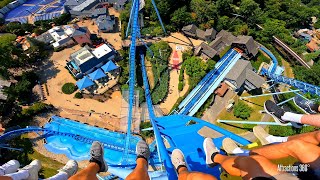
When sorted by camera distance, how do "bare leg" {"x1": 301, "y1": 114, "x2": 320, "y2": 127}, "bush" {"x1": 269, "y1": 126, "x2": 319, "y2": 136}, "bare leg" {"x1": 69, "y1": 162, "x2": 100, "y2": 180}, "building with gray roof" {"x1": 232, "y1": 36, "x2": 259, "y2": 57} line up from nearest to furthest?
"bare leg" {"x1": 69, "y1": 162, "x2": 100, "y2": 180} < "bare leg" {"x1": 301, "y1": 114, "x2": 320, "y2": 127} < "bush" {"x1": 269, "y1": 126, "x2": 319, "y2": 136} < "building with gray roof" {"x1": 232, "y1": 36, "x2": 259, "y2": 57}

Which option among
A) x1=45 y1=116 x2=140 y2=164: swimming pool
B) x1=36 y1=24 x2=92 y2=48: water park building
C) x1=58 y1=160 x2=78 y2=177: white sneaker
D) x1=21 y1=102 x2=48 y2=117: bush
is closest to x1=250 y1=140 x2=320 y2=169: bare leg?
x1=58 y1=160 x2=78 y2=177: white sneaker

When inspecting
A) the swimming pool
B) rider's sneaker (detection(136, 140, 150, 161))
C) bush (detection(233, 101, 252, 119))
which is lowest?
the swimming pool

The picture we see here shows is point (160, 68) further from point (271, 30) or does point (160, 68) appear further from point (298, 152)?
point (298, 152)

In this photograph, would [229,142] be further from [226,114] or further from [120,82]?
[120,82]

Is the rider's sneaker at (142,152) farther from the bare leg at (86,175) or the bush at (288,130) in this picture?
the bush at (288,130)

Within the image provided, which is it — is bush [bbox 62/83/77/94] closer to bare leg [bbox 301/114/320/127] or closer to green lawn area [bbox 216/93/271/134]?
green lawn area [bbox 216/93/271/134]

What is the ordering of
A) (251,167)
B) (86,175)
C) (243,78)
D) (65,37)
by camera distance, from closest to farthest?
(251,167) → (86,175) → (243,78) → (65,37)

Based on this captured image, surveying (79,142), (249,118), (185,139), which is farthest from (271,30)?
(79,142)
